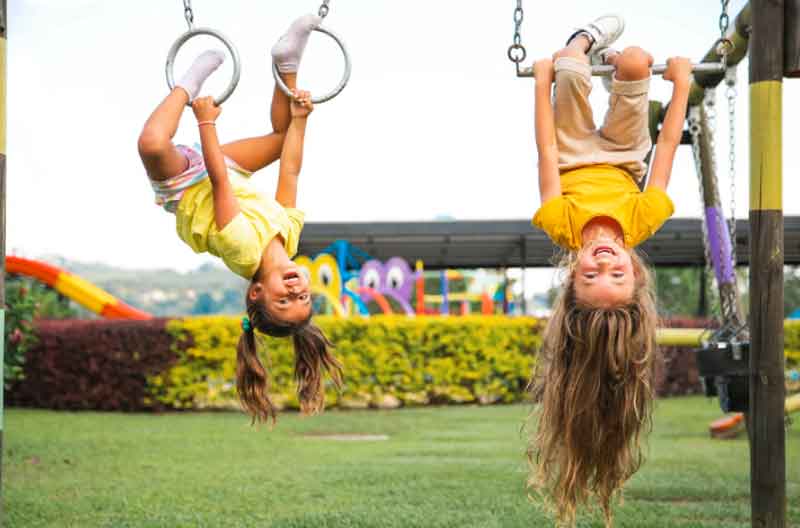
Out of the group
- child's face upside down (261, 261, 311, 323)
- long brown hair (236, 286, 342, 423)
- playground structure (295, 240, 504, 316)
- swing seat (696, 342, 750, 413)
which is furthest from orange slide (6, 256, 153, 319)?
child's face upside down (261, 261, 311, 323)

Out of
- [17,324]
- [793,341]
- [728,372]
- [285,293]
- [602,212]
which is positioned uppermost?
[602,212]

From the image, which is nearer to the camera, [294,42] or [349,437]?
[294,42]

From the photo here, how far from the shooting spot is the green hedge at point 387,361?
13750mm

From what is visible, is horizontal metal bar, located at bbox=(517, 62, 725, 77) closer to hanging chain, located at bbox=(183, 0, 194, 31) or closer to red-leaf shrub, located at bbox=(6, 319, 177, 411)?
hanging chain, located at bbox=(183, 0, 194, 31)

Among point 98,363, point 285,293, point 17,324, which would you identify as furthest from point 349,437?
point 285,293

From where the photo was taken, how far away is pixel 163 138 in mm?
4098

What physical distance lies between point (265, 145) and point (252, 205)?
A: 0.40 meters

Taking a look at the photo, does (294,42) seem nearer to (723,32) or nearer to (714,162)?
(723,32)

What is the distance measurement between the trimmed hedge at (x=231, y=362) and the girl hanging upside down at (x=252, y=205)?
8809 millimetres

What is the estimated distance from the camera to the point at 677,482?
7848mm

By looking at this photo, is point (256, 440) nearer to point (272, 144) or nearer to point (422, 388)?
point (422, 388)

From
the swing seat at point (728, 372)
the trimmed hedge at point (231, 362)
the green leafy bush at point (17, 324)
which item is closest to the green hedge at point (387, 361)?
the trimmed hedge at point (231, 362)

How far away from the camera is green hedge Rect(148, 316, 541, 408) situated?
1375 centimetres

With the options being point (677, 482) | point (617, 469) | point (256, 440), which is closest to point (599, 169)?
point (617, 469)
